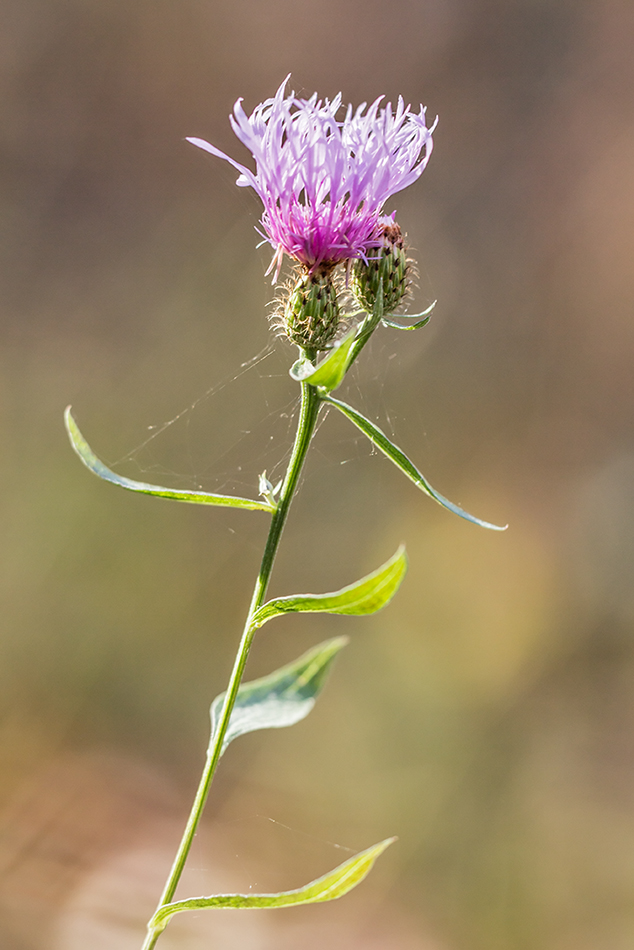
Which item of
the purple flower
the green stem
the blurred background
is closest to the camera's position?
the green stem

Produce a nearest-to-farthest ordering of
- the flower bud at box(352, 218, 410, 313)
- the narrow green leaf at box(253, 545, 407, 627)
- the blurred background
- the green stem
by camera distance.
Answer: the narrow green leaf at box(253, 545, 407, 627) → the green stem → the flower bud at box(352, 218, 410, 313) → the blurred background

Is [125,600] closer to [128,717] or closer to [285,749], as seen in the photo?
[128,717]

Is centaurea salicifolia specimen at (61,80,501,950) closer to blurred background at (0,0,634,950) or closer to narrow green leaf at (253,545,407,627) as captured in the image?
narrow green leaf at (253,545,407,627)

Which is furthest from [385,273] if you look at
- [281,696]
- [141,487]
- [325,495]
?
[325,495]

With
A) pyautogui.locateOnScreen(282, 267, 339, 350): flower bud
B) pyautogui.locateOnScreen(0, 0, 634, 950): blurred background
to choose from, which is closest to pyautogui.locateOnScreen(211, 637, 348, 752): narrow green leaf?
pyautogui.locateOnScreen(282, 267, 339, 350): flower bud

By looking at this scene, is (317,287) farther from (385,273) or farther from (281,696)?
(281,696)

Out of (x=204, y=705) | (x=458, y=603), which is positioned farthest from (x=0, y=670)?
(x=458, y=603)

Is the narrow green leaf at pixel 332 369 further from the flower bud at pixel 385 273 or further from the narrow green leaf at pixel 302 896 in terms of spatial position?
the narrow green leaf at pixel 302 896
